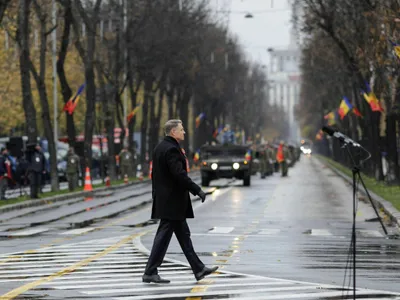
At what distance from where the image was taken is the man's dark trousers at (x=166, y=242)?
14.9m

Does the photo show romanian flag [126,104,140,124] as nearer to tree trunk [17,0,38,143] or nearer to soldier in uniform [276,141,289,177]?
soldier in uniform [276,141,289,177]

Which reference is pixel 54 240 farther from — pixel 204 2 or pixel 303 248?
pixel 204 2

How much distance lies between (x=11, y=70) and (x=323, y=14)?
102ft

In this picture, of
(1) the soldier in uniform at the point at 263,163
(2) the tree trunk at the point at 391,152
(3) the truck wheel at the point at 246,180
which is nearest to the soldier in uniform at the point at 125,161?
(1) the soldier in uniform at the point at 263,163

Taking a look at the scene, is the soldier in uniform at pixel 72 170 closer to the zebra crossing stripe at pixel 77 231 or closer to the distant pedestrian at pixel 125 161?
the distant pedestrian at pixel 125 161

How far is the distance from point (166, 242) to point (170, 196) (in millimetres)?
541

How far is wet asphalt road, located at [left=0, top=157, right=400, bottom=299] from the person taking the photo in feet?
46.2

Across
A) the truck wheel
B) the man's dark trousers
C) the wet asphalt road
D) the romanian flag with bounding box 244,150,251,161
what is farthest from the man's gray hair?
the romanian flag with bounding box 244,150,251,161

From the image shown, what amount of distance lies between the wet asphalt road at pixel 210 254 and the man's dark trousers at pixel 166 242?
0.73ft

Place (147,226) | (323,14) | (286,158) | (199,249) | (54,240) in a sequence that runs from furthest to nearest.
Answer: (286,158)
(323,14)
(147,226)
(54,240)
(199,249)

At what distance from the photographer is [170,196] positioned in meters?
14.9

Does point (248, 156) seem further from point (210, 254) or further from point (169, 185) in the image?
point (169, 185)

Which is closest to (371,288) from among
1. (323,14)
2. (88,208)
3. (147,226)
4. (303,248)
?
(303,248)

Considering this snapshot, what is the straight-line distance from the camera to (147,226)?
2719 cm
